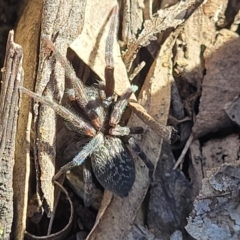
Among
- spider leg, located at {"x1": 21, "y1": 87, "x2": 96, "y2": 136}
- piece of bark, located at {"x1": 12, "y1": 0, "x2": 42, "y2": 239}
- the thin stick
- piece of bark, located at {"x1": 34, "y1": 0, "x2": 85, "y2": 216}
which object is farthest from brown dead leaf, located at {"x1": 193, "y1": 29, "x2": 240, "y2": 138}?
piece of bark, located at {"x1": 12, "y1": 0, "x2": 42, "y2": 239}

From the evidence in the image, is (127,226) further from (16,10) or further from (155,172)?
(16,10)

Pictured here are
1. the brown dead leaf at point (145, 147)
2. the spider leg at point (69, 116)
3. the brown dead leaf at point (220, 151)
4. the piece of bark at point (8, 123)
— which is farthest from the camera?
the brown dead leaf at point (220, 151)

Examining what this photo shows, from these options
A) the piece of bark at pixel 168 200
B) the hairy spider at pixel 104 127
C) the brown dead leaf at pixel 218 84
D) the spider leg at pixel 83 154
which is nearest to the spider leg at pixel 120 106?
the hairy spider at pixel 104 127

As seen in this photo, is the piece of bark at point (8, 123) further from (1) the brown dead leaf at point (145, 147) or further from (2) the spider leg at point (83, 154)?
(1) the brown dead leaf at point (145, 147)

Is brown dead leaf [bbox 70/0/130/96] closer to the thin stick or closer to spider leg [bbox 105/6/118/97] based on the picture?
spider leg [bbox 105/6/118/97]

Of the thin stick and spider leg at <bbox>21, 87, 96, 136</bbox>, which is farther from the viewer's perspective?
the thin stick

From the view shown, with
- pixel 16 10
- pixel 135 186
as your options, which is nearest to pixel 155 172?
pixel 135 186
